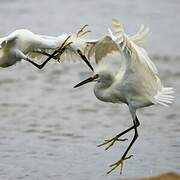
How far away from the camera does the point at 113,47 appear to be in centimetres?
1010

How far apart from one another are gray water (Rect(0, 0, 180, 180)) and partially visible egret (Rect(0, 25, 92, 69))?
1.53m

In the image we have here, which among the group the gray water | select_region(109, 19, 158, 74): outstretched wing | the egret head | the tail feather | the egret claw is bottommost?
the gray water

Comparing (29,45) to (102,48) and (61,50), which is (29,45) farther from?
(102,48)

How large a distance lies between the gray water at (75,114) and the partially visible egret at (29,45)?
1528mm

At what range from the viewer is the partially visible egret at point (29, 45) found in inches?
395

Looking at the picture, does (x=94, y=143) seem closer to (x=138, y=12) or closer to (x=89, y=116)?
(x=89, y=116)

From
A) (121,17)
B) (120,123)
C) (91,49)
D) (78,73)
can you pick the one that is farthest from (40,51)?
(121,17)

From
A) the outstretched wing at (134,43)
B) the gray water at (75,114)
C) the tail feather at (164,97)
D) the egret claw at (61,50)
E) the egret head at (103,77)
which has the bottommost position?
the gray water at (75,114)

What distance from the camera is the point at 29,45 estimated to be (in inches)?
397

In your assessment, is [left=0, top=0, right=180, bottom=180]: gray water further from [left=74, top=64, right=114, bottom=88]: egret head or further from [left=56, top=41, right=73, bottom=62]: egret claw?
[left=56, top=41, right=73, bottom=62]: egret claw

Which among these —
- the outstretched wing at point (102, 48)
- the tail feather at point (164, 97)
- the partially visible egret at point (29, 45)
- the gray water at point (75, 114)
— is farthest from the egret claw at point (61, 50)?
the gray water at point (75, 114)

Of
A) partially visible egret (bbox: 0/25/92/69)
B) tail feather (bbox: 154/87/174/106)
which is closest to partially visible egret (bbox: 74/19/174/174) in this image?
tail feather (bbox: 154/87/174/106)

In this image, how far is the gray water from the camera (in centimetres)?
1133

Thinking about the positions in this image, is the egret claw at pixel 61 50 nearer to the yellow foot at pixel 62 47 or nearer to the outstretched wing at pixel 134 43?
the yellow foot at pixel 62 47
